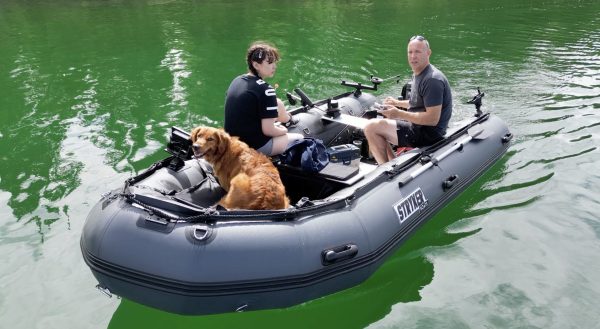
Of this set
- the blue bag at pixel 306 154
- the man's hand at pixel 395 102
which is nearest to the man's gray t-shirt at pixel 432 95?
the man's hand at pixel 395 102

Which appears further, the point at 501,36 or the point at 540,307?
the point at 501,36

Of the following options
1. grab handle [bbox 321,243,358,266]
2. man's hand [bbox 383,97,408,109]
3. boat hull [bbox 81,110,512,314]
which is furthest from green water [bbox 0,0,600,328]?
man's hand [bbox 383,97,408,109]

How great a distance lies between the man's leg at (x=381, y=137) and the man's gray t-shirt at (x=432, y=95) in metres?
0.30

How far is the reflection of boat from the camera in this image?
12.1ft

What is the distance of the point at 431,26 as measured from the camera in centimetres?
1487

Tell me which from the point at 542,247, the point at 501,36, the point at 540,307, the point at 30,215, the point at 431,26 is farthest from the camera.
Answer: the point at 431,26

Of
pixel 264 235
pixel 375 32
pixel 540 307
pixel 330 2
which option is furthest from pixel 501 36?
pixel 264 235

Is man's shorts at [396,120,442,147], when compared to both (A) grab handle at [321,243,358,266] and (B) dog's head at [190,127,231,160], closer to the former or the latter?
(A) grab handle at [321,243,358,266]

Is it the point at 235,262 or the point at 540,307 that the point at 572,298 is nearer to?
the point at 540,307

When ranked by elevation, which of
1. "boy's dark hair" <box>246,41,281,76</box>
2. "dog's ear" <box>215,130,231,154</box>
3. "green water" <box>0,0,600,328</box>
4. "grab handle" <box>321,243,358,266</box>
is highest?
"boy's dark hair" <box>246,41,281,76</box>

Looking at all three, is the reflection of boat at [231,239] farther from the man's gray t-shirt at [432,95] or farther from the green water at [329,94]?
the man's gray t-shirt at [432,95]

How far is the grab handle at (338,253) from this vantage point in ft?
12.8

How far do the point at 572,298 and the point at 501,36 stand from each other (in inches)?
403

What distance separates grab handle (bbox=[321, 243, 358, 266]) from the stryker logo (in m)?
0.69
